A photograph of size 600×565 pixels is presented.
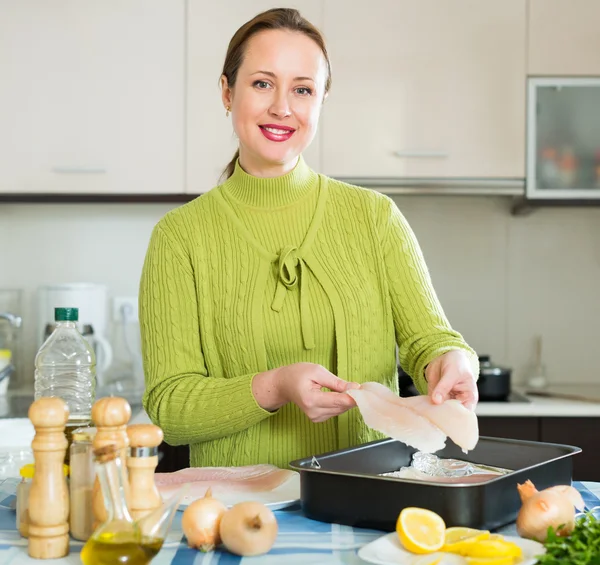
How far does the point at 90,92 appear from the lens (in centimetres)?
271

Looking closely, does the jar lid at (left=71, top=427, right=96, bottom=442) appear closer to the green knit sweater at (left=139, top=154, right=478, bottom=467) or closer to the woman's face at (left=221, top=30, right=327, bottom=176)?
the green knit sweater at (left=139, top=154, right=478, bottom=467)

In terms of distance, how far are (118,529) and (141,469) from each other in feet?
0.29

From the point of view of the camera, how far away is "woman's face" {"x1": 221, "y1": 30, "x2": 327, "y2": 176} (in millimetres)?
1414

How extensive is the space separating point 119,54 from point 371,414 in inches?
76.5

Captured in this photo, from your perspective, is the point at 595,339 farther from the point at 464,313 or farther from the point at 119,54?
the point at 119,54

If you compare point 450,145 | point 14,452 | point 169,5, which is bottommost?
point 14,452

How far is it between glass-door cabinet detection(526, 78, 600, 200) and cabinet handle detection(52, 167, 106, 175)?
1363 mm

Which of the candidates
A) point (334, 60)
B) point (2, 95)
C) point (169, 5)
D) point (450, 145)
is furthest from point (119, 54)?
point (450, 145)

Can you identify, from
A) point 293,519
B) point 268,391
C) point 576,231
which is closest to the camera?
point 293,519

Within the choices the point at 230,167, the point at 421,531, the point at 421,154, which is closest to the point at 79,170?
the point at 421,154

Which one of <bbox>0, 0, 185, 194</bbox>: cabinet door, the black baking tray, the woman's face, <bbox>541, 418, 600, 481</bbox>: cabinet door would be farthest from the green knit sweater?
<bbox>0, 0, 185, 194</bbox>: cabinet door

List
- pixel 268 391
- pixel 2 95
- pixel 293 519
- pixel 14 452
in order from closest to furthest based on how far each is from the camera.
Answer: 1. pixel 293 519
2. pixel 268 391
3. pixel 14 452
4. pixel 2 95

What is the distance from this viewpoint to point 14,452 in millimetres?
1776

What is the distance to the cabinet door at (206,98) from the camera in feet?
8.90
